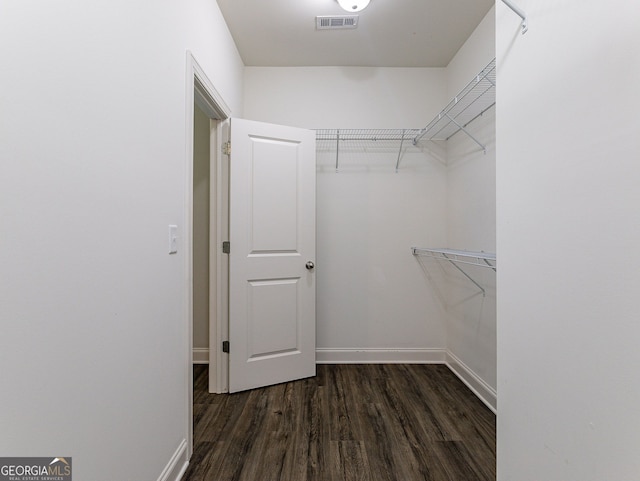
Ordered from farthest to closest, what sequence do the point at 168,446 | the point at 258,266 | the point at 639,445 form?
the point at 258,266, the point at 168,446, the point at 639,445

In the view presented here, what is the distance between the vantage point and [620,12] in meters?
0.63

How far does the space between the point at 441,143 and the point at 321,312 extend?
1.91 metres

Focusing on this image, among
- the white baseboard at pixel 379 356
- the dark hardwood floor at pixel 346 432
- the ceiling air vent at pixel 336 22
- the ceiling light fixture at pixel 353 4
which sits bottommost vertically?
the dark hardwood floor at pixel 346 432

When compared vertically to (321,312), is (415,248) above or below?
above

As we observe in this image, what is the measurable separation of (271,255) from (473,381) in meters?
1.79

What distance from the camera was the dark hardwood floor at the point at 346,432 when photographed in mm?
1348

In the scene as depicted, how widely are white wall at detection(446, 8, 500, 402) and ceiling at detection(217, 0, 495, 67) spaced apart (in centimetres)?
18

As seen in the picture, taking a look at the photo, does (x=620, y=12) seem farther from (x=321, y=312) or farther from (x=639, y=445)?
(x=321, y=312)

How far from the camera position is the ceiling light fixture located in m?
1.71

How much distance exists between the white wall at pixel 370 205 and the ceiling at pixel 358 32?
0.43ft

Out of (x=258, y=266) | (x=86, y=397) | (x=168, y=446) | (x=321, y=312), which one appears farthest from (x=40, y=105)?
(x=321, y=312)

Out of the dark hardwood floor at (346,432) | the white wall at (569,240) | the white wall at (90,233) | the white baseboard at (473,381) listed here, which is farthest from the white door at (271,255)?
the white wall at (569,240)

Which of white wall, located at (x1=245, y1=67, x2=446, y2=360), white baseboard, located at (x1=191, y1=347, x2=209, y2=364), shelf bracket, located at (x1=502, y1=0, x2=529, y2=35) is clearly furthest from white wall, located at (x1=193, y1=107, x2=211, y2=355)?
shelf bracket, located at (x1=502, y1=0, x2=529, y2=35)

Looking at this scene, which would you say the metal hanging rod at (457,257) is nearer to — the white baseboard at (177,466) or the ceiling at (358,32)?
the ceiling at (358,32)
